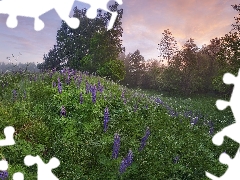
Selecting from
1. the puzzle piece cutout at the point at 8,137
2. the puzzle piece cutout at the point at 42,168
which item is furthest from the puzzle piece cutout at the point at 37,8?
the puzzle piece cutout at the point at 42,168

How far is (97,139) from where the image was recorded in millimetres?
6883

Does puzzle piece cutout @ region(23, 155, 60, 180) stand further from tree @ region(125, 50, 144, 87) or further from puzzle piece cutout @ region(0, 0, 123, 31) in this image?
tree @ region(125, 50, 144, 87)

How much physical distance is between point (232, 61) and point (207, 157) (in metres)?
12.6

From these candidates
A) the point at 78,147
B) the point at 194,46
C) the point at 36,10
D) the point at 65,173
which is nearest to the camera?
the point at 36,10

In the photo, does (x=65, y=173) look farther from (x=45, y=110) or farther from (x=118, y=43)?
(x=118, y=43)

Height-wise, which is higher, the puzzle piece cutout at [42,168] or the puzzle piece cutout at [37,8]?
the puzzle piece cutout at [37,8]

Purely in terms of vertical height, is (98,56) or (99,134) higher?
(98,56)

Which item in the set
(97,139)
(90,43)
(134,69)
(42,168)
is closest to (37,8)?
(42,168)

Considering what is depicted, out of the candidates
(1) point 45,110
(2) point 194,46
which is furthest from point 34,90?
(2) point 194,46

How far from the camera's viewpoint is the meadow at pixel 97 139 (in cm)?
566

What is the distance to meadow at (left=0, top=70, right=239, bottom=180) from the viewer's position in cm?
566

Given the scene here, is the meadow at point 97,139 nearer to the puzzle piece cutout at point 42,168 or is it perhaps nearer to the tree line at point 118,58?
the puzzle piece cutout at point 42,168

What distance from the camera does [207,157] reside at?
285 inches

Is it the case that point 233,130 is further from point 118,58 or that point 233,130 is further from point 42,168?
point 118,58
